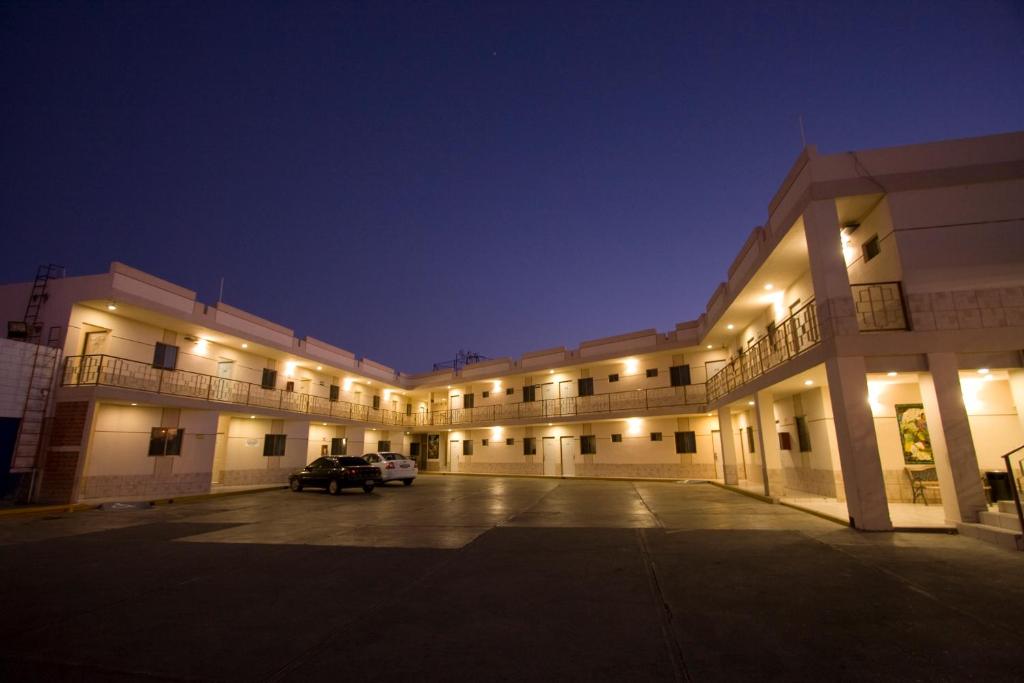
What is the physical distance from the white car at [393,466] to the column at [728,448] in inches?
532

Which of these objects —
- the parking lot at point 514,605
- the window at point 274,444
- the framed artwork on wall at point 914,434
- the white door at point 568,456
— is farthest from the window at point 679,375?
the window at point 274,444

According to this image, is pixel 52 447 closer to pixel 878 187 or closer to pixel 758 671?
pixel 758 671

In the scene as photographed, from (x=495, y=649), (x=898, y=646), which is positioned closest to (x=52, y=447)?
(x=495, y=649)

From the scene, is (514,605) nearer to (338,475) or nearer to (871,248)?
(871,248)

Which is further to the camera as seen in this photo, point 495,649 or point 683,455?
→ point 683,455

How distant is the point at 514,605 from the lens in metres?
4.59

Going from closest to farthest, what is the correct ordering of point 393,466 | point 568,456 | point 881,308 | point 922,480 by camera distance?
point 881,308
point 922,480
point 393,466
point 568,456

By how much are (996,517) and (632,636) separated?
794 cm

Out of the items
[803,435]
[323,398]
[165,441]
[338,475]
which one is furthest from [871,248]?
[323,398]

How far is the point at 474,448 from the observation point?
3141cm

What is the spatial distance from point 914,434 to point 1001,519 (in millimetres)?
4186

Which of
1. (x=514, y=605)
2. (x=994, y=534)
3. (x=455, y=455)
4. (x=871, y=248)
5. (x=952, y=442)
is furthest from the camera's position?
(x=455, y=455)

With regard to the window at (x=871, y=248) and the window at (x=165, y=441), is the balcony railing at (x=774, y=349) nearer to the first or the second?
the window at (x=871, y=248)

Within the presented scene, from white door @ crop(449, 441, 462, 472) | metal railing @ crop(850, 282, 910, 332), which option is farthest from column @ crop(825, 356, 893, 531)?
white door @ crop(449, 441, 462, 472)
